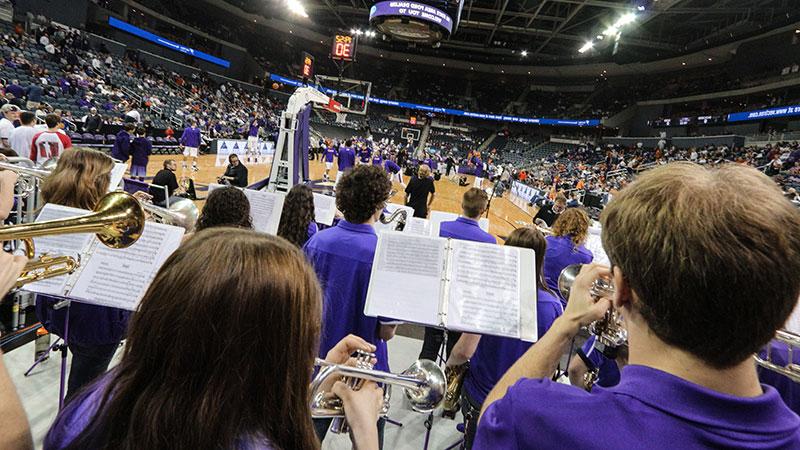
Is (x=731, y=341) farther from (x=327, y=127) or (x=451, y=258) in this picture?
(x=327, y=127)

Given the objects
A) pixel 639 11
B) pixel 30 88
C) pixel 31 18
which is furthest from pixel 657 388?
pixel 31 18

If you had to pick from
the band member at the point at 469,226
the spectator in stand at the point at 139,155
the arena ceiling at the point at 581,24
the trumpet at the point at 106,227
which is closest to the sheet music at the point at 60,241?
the trumpet at the point at 106,227

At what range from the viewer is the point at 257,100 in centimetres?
3150

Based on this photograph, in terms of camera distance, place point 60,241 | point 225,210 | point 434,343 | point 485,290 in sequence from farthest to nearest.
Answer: point 434,343
point 225,210
point 60,241
point 485,290

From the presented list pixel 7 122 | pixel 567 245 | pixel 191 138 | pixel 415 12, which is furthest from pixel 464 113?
pixel 567 245

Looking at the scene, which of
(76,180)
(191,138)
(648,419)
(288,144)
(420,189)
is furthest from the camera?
(191,138)

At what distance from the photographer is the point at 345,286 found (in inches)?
83.1

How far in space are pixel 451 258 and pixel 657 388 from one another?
1.36m

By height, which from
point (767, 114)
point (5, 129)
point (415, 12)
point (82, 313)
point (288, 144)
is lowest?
point (82, 313)

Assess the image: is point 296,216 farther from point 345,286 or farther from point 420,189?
point 420,189

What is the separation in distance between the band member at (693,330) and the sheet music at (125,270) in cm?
184

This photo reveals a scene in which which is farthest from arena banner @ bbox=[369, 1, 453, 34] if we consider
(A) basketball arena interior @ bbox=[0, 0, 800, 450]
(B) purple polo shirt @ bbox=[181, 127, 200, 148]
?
(A) basketball arena interior @ bbox=[0, 0, 800, 450]

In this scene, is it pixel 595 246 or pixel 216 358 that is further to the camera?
pixel 595 246

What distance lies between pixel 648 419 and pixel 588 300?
1.41 ft
